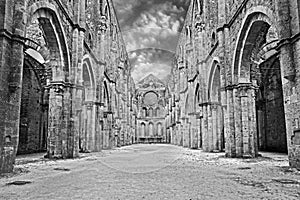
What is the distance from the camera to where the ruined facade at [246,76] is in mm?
7980

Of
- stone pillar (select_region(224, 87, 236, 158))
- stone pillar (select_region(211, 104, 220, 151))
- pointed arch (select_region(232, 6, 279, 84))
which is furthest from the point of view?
stone pillar (select_region(211, 104, 220, 151))

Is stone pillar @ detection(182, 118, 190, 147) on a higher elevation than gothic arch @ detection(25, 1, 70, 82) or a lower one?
lower

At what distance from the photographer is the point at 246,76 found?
44.3 ft

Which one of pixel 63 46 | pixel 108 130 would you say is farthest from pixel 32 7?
pixel 108 130

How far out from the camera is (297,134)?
762 centimetres

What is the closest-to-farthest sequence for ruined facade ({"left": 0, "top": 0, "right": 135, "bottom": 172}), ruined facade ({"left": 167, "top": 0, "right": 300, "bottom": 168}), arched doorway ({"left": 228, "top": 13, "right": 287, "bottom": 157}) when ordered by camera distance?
ruined facade ({"left": 0, "top": 0, "right": 135, "bottom": 172}), ruined facade ({"left": 167, "top": 0, "right": 300, "bottom": 168}), arched doorway ({"left": 228, "top": 13, "right": 287, "bottom": 157})

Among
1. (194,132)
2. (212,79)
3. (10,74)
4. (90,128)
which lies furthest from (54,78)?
(194,132)

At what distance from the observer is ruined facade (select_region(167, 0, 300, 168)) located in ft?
26.2

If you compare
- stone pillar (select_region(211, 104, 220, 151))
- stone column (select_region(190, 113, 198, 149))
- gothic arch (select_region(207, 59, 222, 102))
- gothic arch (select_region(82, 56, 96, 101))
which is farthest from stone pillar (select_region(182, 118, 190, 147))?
gothic arch (select_region(82, 56, 96, 101))

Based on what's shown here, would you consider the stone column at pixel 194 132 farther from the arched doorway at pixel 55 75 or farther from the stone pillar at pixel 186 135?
the arched doorway at pixel 55 75

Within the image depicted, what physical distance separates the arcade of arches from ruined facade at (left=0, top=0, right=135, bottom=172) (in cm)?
4

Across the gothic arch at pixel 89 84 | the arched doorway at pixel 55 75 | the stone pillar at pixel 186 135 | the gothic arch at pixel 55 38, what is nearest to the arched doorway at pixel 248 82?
the arched doorway at pixel 55 75

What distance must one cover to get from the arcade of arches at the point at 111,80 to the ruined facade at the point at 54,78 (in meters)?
0.04

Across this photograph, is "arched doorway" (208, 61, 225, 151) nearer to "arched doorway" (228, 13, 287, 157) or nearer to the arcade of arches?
the arcade of arches
